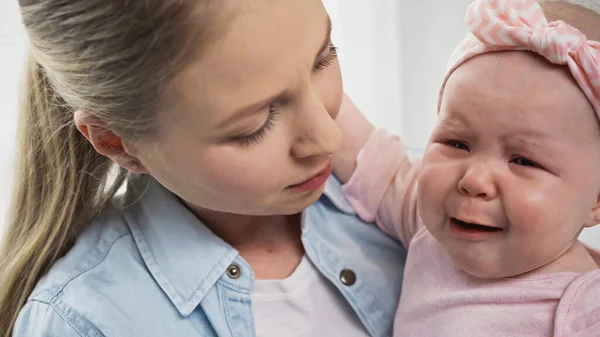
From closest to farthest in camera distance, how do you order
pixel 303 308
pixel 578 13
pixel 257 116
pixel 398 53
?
pixel 257 116, pixel 578 13, pixel 303 308, pixel 398 53

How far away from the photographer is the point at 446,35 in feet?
4.54

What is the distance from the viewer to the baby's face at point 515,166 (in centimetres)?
82

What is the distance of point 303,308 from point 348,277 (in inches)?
3.4

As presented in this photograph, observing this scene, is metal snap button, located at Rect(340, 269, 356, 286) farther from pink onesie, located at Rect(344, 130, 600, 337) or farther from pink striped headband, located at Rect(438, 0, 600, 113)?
pink striped headband, located at Rect(438, 0, 600, 113)

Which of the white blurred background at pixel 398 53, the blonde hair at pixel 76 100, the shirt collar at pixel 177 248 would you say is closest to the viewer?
the blonde hair at pixel 76 100

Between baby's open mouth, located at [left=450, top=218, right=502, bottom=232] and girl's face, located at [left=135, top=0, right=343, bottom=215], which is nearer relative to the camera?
girl's face, located at [left=135, top=0, right=343, bottom=215]

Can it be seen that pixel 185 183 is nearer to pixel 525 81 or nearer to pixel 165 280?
pixel 165 280

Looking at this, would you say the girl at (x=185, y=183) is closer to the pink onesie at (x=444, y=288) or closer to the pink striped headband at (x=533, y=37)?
the pink onesie at (x=444, y=288)

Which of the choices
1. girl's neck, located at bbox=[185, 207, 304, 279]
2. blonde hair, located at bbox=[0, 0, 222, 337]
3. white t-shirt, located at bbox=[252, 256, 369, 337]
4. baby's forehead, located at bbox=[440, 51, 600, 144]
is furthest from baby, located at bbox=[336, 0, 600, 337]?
blonde hair, located at bbox=[0, 0, 222, 337]

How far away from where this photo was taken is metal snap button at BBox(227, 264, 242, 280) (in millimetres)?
972

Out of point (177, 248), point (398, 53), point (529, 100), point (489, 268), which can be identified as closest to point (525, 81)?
point (529, 100)

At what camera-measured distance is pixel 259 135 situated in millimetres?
803

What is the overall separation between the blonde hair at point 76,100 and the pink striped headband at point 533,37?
0.34 metres

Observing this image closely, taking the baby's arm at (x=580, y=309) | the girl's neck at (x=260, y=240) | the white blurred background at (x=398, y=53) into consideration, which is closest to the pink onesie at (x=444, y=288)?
the baby's arm at (x=580, y=309)
